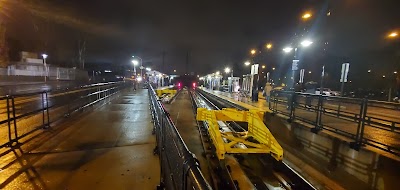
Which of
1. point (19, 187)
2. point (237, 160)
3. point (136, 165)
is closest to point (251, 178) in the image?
point (237, 160)

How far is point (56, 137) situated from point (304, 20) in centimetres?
1551

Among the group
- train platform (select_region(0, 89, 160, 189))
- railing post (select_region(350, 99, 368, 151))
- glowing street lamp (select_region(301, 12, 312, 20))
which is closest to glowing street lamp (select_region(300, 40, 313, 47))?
glowing street lamp (select_region(301, 12, 312, 20))

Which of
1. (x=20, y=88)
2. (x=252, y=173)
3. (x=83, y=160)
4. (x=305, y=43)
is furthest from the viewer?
(x=20, y=88)

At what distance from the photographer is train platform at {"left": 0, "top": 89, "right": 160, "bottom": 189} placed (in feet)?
12.2

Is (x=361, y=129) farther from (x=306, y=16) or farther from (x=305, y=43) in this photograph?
(x=306, y=16)

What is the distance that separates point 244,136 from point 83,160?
5.50 m

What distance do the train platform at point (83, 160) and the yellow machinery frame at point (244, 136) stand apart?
2030 mm

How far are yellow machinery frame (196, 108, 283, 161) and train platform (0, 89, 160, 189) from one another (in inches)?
79.9

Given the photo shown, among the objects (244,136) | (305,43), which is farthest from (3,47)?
(305,43)

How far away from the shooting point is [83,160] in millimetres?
4648

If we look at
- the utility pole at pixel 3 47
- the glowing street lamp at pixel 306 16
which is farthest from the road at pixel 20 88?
the glowing street lamp at pixel 306 16

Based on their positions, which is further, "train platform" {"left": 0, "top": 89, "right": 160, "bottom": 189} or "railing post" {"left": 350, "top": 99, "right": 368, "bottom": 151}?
"railing post" {"left": 350, "top": 99, "right": 368, "bottom": 151}

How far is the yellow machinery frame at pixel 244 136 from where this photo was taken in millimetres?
6703

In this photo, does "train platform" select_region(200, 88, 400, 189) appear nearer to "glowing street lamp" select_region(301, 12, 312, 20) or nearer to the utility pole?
"glowing street lamp" select_region(301, 12, 312, 20)
